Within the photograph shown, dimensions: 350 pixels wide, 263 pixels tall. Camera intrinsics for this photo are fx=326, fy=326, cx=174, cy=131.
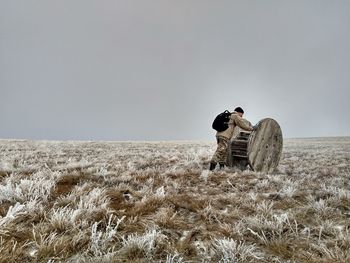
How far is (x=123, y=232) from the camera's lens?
3584 mm

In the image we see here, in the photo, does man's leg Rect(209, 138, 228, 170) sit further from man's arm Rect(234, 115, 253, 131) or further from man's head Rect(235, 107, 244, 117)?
man's head Rect(235, 107, 244, 117)

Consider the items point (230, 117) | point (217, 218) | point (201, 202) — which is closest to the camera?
point (217, 218)

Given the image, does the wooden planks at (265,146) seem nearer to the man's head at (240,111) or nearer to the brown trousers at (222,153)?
the man's head at (240,111)

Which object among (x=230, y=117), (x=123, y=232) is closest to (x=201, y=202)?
(x=123, y=232)

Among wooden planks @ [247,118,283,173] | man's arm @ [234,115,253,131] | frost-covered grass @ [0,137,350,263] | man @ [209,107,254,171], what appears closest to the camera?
frost-covered grass @ [0,137,350,263]

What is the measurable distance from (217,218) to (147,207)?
3.15 ft

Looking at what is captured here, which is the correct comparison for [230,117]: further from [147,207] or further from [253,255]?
[253,255]

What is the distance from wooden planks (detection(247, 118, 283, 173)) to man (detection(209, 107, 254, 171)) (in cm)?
41

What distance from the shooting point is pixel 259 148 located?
391 inches

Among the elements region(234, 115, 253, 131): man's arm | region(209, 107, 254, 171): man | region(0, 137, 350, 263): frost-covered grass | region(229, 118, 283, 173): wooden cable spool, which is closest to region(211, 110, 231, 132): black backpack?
region(209, 107, 254, 171): man

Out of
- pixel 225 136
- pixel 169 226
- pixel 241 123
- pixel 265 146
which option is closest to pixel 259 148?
pixel 265 146

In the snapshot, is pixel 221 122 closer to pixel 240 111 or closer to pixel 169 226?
pixel 240 111

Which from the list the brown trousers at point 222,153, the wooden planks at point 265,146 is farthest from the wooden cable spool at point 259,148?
Result: the brown trousers at point 222,153

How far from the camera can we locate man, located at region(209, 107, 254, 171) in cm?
1013
